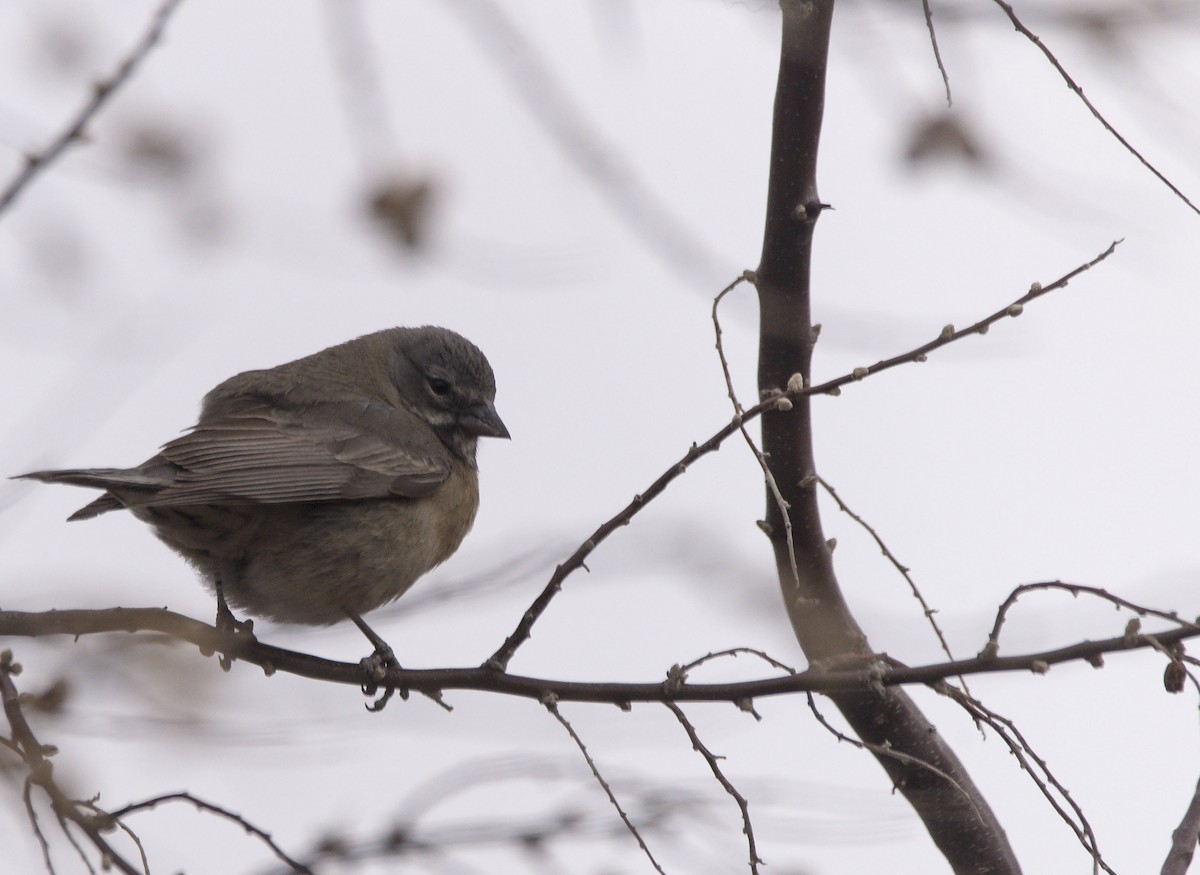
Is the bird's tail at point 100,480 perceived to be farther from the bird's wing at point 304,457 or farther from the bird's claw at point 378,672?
the bird's claw at point 378,672

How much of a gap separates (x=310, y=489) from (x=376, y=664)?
2.41 ft

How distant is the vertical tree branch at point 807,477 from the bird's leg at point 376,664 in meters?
1.36

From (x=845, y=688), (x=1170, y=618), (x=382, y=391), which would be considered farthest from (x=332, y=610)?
(x=1170, y=618)

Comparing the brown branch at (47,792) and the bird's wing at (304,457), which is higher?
the bird's wing at (304,457)

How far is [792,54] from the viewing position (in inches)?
137

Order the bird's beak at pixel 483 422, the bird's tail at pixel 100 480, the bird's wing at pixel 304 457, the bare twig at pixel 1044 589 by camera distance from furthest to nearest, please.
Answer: the bird's beak at pixel 483 422
the bird's wing at pixel 304 457
the bird's tail at pixel 100 480
the bare twig at pixel 1044 589

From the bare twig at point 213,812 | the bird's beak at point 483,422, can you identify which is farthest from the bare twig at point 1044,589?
the bird's beak at point 483,422

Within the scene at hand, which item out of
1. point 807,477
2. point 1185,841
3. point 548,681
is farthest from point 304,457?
point 1185,841

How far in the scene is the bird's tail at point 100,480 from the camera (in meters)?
3.92

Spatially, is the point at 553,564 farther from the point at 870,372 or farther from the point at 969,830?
the point at 969,830

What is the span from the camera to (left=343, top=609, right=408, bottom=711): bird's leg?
410cm

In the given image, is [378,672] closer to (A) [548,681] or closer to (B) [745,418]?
(A) [548,681]

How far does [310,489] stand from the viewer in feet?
16.0

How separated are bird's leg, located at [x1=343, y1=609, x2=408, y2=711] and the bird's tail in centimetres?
94
